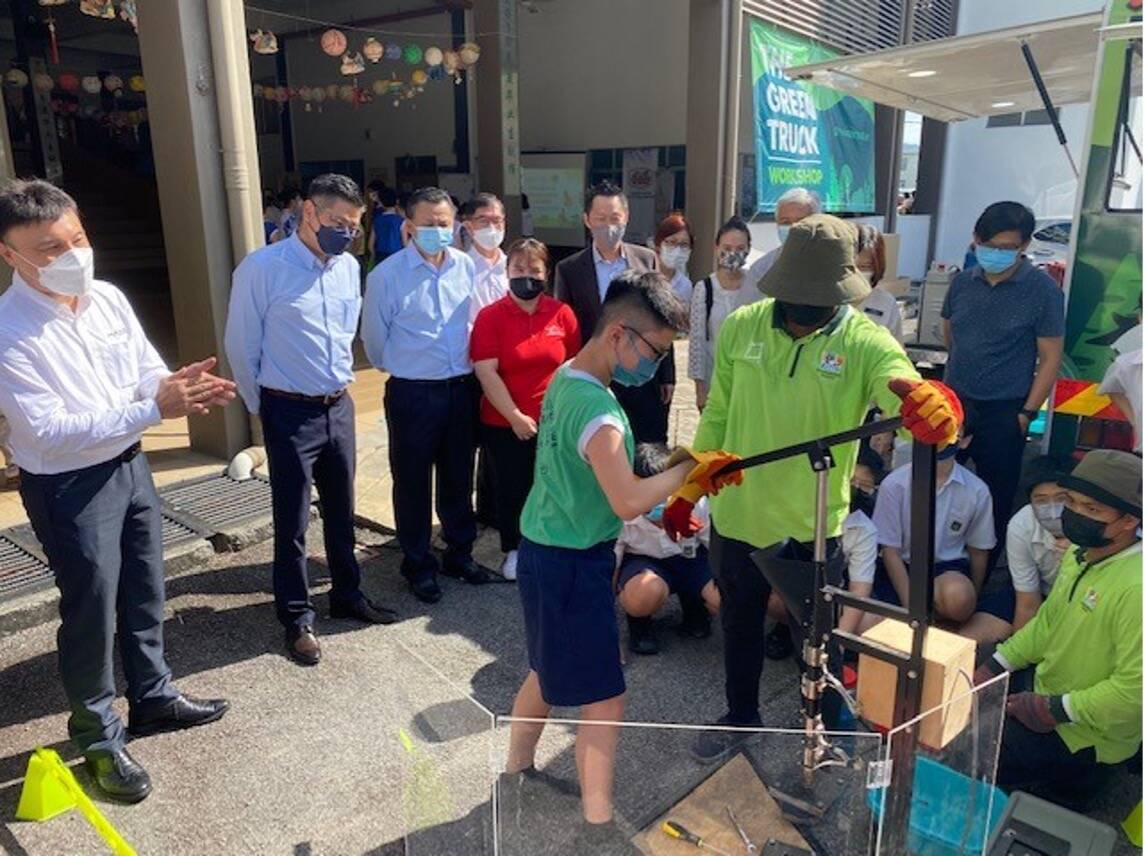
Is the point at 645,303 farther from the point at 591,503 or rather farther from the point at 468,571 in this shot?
the point at 468,571

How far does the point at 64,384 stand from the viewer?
267cm

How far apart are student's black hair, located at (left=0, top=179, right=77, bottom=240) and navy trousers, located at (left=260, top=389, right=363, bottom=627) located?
3.62ft

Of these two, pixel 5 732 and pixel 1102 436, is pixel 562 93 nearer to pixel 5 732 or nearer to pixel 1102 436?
pixel 1102 436

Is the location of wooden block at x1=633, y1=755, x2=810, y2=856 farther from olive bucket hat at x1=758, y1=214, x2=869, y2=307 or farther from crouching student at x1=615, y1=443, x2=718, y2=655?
crouching student at x1=615, y1=443, x2=718, y2=655

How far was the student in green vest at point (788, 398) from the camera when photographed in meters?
2.59

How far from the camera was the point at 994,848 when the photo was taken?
6.98 feet

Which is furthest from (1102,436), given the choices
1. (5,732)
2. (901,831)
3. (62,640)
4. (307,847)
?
(5,732)

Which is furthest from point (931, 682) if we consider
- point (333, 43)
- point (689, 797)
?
point (333, 43)

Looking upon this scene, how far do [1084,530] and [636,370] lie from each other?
5.33ft

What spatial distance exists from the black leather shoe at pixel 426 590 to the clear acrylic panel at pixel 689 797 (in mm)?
2146

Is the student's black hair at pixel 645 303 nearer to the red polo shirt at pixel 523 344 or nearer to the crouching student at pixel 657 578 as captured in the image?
the crouching student at pixel 657 578

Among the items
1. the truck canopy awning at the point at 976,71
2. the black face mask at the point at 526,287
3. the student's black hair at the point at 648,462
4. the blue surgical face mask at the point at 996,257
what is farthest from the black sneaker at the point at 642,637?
the truck canopy awning at the point at 976,71

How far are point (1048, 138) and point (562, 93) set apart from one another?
7190 millimetres

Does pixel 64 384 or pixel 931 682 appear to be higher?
pixel 64 384
